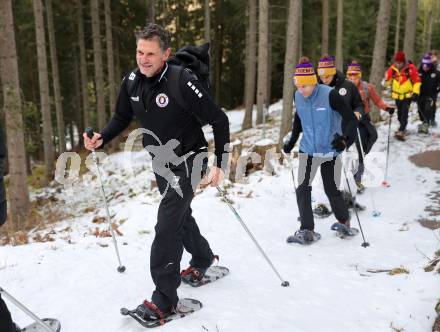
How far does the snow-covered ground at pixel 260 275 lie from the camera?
4.11 meters

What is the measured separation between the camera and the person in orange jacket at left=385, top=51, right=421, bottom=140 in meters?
12.3

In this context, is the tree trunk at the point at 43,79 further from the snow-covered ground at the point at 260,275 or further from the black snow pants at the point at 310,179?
the black snow pants at the point at 310,179

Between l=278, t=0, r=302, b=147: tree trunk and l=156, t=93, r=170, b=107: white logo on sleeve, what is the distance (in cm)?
907

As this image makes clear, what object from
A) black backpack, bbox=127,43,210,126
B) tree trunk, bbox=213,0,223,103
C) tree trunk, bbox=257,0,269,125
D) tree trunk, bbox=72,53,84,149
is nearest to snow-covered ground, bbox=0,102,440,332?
black backpack, bbox=127,43,210,126

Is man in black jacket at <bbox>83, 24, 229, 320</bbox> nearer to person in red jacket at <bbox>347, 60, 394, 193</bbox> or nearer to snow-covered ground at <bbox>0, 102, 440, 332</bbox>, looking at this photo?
snow-covered ground at <bbox>0, 102, 440, 332</bbox>

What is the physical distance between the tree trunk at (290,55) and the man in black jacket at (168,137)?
8.86 meters

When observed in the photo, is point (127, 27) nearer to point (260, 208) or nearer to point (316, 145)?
point (260, 208)

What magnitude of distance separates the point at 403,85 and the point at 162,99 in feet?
35.0

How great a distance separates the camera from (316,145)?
6.18 m

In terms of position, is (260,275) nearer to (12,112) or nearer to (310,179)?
(310,179)

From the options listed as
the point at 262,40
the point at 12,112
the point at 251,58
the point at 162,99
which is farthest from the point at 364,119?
the point at 251,58

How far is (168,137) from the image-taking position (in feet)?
13.3

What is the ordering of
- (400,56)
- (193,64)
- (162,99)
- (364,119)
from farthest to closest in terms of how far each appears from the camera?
(400,56) < (364,119) < (193,64) < (162,99)

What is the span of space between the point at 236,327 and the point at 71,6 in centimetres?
2205
